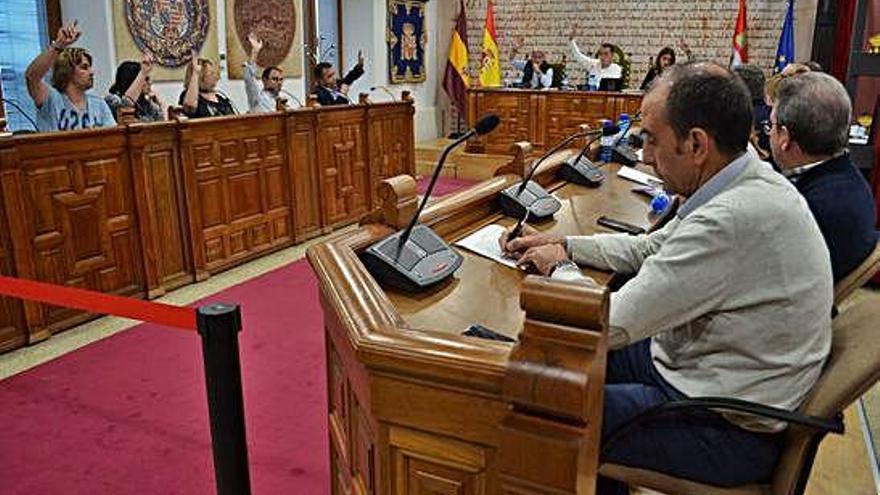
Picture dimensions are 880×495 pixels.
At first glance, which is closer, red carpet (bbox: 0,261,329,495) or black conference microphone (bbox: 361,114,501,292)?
black conference microphone (bbox: 361,114,501,292)

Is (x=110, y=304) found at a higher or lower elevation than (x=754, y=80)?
lower

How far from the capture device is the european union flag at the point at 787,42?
7773 mm

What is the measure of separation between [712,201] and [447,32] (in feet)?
29.9

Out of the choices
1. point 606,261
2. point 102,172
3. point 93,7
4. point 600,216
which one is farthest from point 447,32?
point 606,261

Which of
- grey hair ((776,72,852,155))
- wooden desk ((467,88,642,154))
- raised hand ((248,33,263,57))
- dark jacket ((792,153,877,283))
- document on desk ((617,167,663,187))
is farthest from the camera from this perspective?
wooden desk ((467,88,642,154))

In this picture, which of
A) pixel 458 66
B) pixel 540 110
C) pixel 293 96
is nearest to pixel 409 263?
pixel 293 96

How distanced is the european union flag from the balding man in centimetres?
636

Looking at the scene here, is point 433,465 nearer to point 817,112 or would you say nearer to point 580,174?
point 817,112

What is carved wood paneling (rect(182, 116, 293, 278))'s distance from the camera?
13.4 feet

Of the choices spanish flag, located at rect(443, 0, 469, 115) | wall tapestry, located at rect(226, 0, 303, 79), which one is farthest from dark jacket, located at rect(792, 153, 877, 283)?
spanish flag, located at rect(443, 0, 469, 115)

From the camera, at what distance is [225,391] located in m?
1.38

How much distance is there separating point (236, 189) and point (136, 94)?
913 mm

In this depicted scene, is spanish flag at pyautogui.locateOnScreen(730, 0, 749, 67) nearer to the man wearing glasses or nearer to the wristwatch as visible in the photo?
the man wearing glasses

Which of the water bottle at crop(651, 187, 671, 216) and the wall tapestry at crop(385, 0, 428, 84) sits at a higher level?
the wall tapestry at crop(385, 0, 428, 84)
